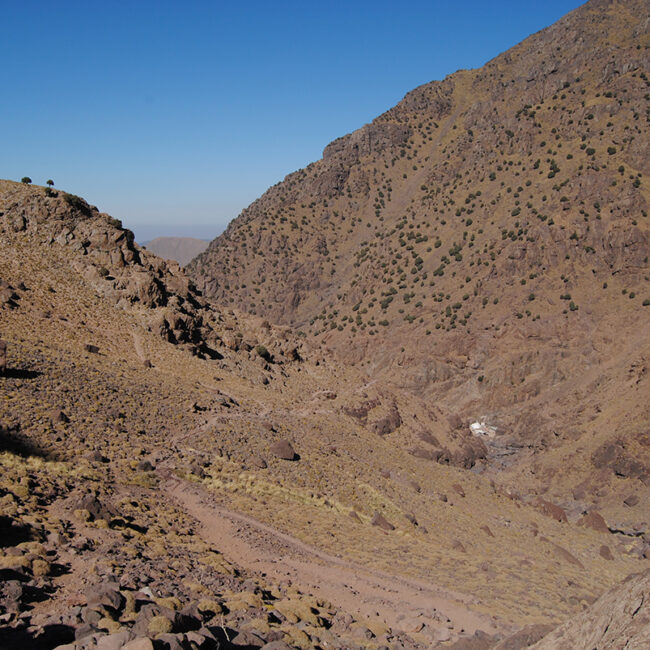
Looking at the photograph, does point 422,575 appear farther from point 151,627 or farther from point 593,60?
point 593,60

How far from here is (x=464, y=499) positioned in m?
28.2

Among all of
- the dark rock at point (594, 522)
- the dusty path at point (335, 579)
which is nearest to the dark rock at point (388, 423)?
the dark rock at point (594, 522)

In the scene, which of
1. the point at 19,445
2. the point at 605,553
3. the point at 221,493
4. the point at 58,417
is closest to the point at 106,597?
the point at 19,445

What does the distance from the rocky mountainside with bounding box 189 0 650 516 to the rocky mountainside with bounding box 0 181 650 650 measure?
673 cm

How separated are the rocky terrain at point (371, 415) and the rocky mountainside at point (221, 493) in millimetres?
112

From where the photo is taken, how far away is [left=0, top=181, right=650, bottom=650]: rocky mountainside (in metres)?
10.2

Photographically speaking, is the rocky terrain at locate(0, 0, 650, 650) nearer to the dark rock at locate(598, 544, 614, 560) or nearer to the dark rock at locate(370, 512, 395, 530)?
the dark rock at locate(598, 544, 614, 560)

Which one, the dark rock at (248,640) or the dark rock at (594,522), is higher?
the dark rock at (248,640)

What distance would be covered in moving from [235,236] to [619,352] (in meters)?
69.6

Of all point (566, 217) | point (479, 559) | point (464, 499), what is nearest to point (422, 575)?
point (479, 559)

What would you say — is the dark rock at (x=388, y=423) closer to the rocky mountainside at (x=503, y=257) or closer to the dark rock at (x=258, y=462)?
the rocky mountainside at (x=503, y=257)

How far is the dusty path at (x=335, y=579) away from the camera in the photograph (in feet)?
42.5

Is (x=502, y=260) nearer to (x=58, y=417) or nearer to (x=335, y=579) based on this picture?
(x=335, y=579)

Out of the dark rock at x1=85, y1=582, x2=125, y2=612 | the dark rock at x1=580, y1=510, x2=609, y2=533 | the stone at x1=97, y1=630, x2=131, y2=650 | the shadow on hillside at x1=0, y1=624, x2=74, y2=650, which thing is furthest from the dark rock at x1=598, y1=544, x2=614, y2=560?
the shadow on hillside at x1=0, y1=624, x2=74, y2=650
